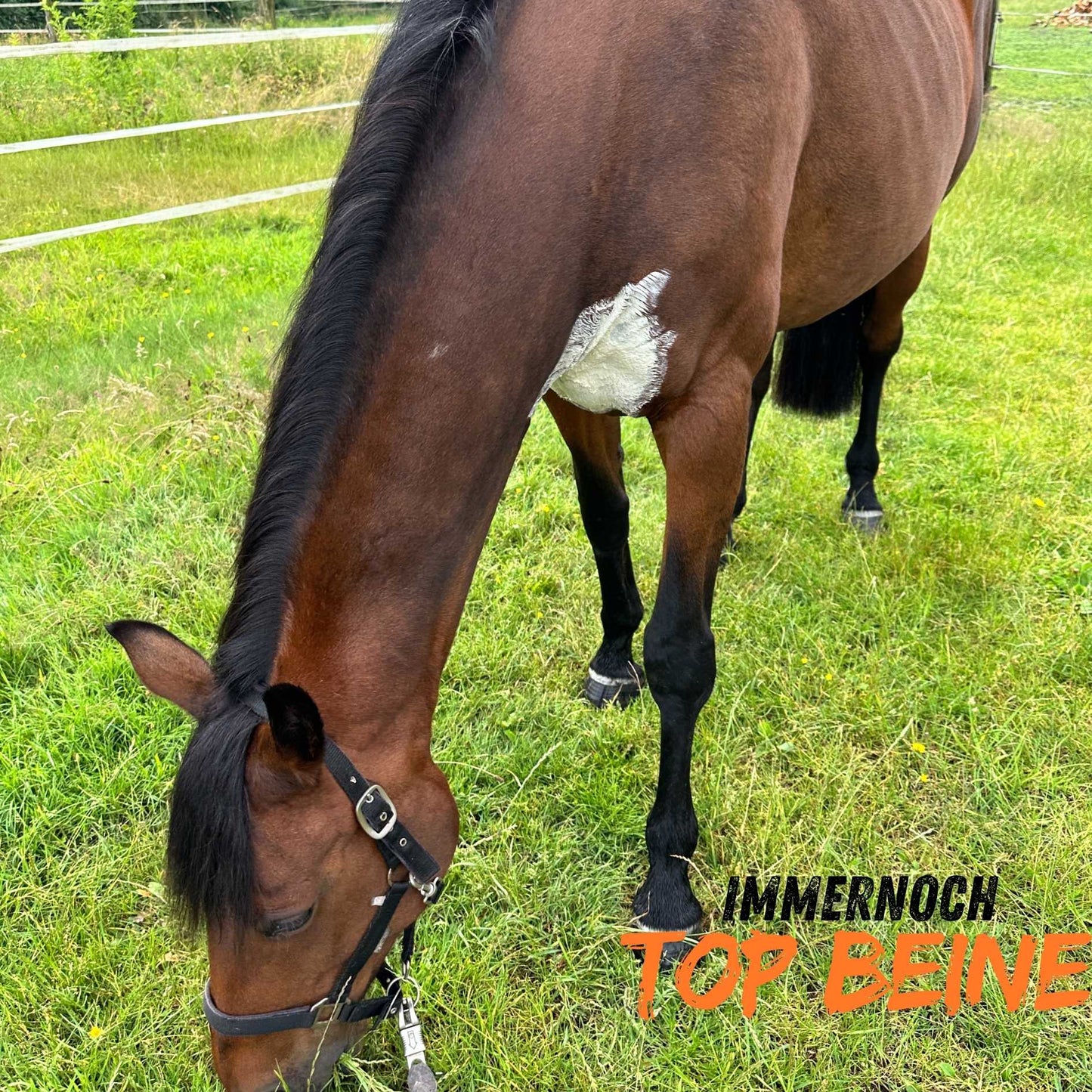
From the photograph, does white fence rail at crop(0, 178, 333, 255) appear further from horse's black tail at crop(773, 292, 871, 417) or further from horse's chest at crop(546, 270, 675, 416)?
horse's chest at crop(546, 270, 675, 416)

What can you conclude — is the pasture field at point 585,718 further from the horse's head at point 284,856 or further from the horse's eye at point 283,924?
the horse's eye at point 283,924

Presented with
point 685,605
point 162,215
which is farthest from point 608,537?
point 162,215

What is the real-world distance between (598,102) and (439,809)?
4.08 ft

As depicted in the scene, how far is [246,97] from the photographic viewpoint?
7.45 metres

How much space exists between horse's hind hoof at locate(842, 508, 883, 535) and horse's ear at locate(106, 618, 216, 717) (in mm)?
2774

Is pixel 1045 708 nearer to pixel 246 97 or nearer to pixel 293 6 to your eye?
pixel 246 97

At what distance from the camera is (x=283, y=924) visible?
1.35m

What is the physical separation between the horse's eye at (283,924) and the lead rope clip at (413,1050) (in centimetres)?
33

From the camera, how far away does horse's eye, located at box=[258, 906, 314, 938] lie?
1.33 metres

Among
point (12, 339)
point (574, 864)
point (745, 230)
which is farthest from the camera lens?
point (12, 339)

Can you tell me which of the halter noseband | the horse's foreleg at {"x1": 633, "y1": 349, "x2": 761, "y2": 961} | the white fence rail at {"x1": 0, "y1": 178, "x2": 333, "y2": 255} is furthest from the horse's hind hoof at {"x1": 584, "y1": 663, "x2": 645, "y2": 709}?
the white fence rail at {"x1": 0, "y1": 178, "x2": 333, "y2": 255}

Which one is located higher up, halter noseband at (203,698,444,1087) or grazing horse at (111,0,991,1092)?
grazing horse at (111,0,991,1092)

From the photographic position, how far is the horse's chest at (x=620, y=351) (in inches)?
64.9

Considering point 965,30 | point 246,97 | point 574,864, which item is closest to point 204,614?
point 574,864
